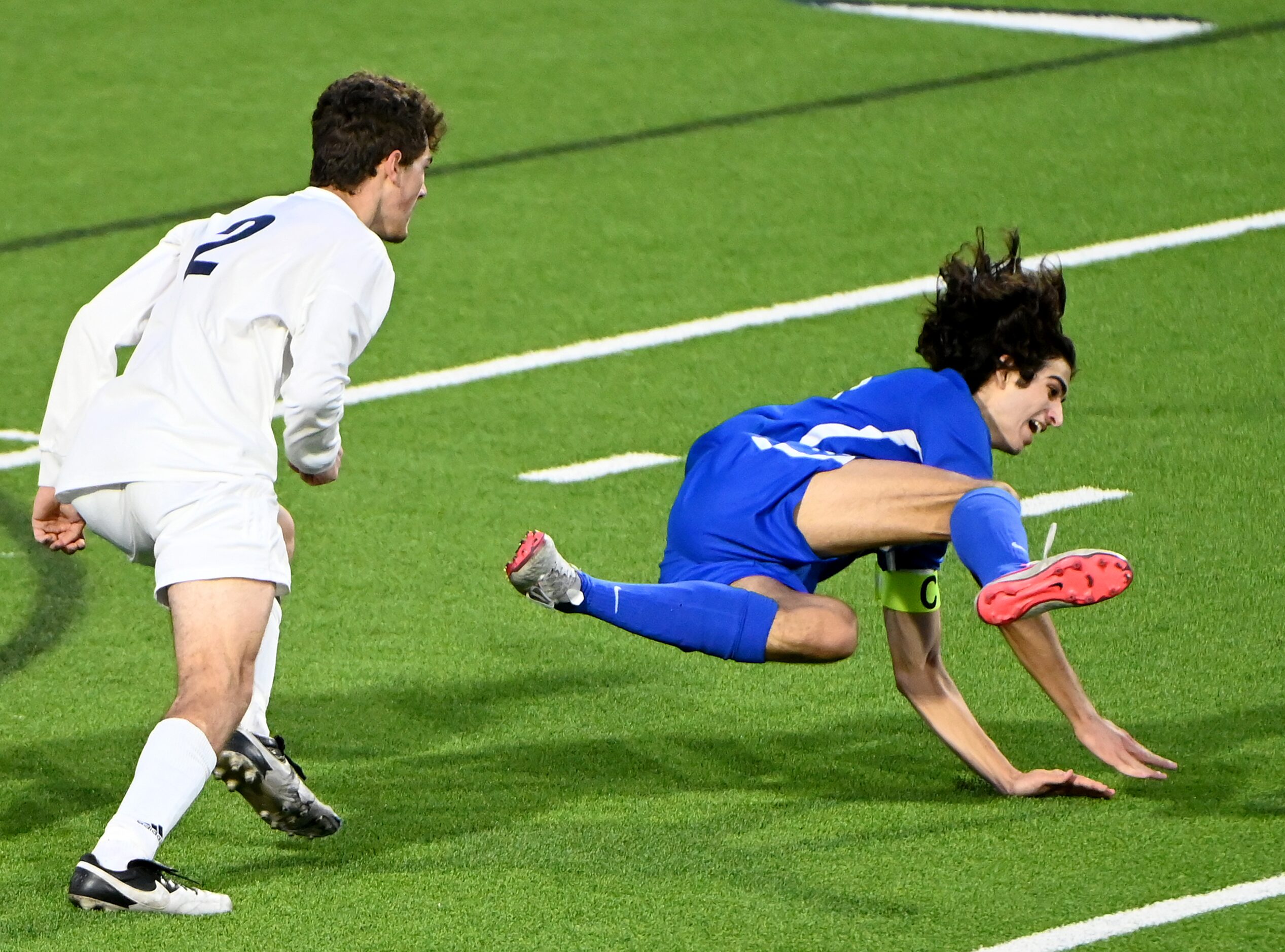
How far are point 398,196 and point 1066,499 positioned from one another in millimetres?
3356

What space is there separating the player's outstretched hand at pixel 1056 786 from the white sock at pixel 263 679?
1.64 m

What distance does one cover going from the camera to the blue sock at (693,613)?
4672mm

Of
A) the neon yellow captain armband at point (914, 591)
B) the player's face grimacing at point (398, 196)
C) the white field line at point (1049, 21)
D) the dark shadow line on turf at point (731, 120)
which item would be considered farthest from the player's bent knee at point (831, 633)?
the white field line at point (1049, 21)

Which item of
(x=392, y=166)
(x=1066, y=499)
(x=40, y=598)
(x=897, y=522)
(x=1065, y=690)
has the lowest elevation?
(x=40, y=598)

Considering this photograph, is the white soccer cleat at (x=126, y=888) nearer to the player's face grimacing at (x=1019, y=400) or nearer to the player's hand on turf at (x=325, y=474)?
the player's hand on turf at (x=325, y=474)

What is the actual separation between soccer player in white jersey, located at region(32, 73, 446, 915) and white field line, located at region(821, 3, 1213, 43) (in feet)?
29.2

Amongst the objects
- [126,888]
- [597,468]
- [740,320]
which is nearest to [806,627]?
[126,888]

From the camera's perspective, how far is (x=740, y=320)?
9.30 metres

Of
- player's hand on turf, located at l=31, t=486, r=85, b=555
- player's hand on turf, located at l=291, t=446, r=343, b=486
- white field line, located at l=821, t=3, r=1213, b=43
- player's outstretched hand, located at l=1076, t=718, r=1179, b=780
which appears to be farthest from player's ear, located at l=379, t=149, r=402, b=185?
white field line, located at l=821, t=3, r=1213, b=43

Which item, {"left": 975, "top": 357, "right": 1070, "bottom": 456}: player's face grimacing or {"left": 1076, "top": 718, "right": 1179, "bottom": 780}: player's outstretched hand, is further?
{"left": 975, "top": 357, "right": 1070, "bottom": 456}: player's face grimacing

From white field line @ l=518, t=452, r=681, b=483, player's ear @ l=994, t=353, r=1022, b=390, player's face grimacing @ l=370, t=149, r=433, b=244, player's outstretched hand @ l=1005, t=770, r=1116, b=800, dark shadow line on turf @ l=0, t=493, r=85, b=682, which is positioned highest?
player's face grimacing @ l=370, t=149, r=433, b=244

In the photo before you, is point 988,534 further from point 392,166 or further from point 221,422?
point 221,422

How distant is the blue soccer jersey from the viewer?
484 cm

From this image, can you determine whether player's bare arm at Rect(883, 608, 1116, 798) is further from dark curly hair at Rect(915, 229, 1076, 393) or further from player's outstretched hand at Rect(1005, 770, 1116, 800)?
dark curly hair at Rect(915, 229, 1076, 393)
